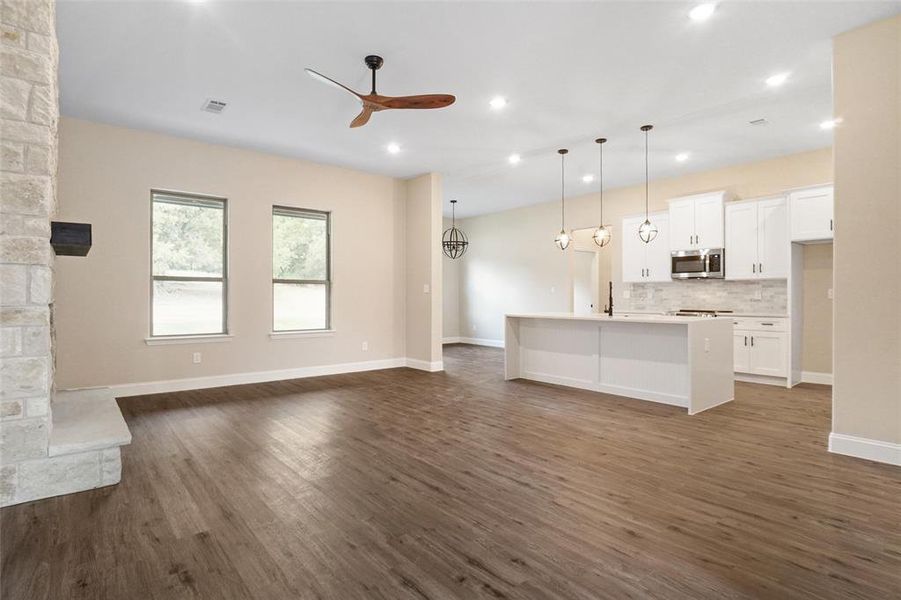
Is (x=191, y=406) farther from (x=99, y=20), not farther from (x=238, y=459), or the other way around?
(x=99, y=20)

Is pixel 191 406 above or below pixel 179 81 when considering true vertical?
below

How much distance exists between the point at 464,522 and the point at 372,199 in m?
5.80

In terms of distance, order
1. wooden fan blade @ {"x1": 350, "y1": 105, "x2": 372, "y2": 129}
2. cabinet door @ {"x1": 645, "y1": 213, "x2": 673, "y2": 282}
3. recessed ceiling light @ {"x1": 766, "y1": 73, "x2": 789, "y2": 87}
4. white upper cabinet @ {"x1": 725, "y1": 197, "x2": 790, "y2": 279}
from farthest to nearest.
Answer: cabinet door @ {"x1": 645, "y1": 213, "x2": 673, "y2": 282} → white upper cabinet @ {"x1": 725, "y1": 197, "x2": 790, "y2": 279} → recessed ceiling light @ {"x1": 766, "y1": 73, "x2": 789, "y2": 87} → wooden fan blade @ {"x1": 350, "y1": 105, "x2": 372, "y2": 129}

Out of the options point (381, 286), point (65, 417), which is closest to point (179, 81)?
point (65, 417)

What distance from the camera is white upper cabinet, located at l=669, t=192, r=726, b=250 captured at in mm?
6520

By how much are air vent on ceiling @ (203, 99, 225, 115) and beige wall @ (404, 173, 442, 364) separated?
10.5ft

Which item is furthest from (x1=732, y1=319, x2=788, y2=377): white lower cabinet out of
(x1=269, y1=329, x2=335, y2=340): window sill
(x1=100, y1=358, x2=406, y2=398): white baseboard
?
(x1=269, y1=329, x2=335, y2=340): window sill

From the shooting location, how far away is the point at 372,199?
23.9ft

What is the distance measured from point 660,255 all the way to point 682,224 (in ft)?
1.92

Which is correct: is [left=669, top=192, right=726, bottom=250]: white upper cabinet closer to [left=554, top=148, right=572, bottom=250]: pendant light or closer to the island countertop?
[left=554, top=148, right=572, bottom=250]: pendant light

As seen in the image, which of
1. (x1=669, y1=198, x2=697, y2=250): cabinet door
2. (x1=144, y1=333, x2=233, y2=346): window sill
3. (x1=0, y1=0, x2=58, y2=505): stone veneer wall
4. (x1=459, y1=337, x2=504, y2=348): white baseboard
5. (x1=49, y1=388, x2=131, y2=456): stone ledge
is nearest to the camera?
(x1=0, y1=0, x2=58, y2=505): stone veneer wall

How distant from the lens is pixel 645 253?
7.45 metres

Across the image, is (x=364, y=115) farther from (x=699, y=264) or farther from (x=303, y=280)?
(x=699, y=264)

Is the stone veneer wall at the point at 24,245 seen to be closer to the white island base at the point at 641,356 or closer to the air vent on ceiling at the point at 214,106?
the air vent on ceiling at the point at 214,106
